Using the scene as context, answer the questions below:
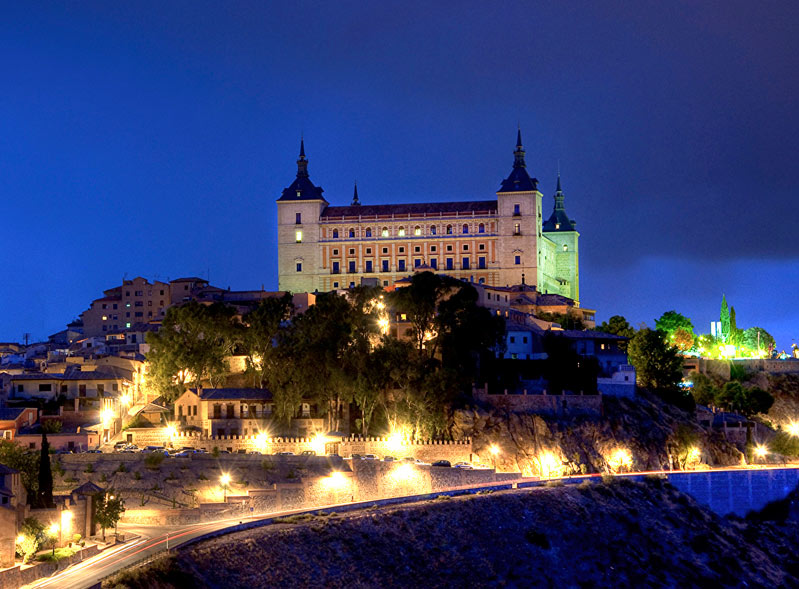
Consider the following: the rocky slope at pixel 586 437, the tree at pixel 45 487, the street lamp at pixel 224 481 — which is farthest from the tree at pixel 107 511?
the rocky slope at pixel 586 437

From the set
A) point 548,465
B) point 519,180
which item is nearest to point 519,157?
point 519,180

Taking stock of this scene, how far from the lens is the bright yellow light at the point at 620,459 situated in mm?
78250

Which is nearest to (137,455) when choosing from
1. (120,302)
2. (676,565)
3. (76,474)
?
(76,474)

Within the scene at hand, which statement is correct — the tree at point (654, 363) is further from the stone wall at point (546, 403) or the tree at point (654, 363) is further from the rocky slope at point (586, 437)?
the stone wall at point (546, 403)

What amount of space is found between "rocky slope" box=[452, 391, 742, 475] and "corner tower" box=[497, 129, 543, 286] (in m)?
44.1

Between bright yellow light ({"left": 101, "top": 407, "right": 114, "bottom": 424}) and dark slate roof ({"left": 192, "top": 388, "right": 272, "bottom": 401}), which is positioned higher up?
dark slate roof ({"left": 192, "top": 388, "right": 272, "bottom": 401})

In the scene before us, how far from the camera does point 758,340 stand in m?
132

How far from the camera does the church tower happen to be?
140m

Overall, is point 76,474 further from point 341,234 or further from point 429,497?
point 341,234

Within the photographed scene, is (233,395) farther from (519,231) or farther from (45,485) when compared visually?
(519,231)

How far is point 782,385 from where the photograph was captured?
107188mm

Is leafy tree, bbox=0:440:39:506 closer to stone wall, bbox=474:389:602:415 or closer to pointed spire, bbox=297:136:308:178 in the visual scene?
stone wall, bbox=474:389:602:415

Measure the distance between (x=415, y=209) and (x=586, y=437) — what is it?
5888 centimetres

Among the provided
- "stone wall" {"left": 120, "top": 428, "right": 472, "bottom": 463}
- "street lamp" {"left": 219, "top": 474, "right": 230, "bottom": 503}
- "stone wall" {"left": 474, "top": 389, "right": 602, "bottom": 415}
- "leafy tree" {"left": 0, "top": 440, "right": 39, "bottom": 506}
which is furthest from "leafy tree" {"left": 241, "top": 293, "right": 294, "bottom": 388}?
"leafy tree" {"left": 0, "top": 440, "right": 39, "bottom": 506}
